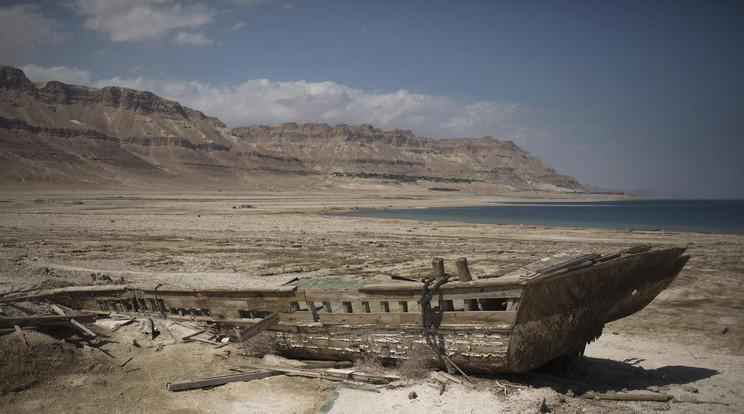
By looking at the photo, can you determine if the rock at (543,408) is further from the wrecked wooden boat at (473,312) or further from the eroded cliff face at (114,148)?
the eroded cliff face at (114,148)

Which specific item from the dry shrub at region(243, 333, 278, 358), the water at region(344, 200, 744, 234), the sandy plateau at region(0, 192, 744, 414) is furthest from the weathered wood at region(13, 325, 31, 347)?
the water at region(344, 200, 744, 234)

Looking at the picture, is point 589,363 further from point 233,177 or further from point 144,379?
point 233,177

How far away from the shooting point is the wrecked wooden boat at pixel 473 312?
702 cm

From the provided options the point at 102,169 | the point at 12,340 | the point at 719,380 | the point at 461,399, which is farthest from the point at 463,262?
the point at 102,169

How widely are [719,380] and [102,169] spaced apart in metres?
146

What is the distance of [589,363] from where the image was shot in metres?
9.28

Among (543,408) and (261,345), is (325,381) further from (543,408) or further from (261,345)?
(543,408)

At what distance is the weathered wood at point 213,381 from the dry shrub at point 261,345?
2.78ft

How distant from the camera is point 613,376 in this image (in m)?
8.57

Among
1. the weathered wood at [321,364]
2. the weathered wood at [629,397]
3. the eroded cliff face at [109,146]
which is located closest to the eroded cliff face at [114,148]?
the eroded cliff face at [109,146]

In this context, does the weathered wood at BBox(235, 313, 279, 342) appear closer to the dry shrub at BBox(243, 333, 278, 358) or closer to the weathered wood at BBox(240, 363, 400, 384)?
the dry shrub at BBox(243, 333, 278, 358)

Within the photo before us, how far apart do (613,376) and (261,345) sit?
6.62 metres

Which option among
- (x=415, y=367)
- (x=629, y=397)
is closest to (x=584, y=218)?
(x=629, y=397)

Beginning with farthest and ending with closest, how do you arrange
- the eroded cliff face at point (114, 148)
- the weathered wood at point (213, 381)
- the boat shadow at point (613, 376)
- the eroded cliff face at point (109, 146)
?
the eroded cliff face at point (114, 148) < the eroded cliff face at point (109, 146) < the boat shadow at point (613, 376) < the weathered wood at point (213, 381)
